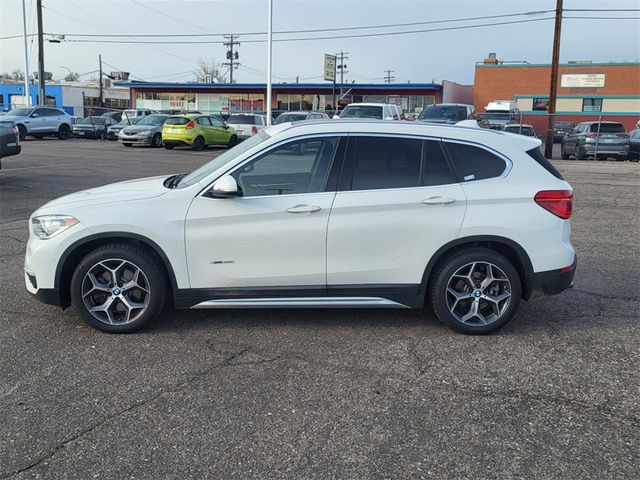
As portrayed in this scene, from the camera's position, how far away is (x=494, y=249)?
4.93 metres

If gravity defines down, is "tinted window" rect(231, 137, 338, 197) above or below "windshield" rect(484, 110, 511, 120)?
below

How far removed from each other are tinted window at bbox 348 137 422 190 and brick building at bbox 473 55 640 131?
4693 cm

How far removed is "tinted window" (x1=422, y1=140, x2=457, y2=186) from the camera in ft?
15.9

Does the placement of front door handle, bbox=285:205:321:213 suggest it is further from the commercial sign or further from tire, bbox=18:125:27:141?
the commercial sign

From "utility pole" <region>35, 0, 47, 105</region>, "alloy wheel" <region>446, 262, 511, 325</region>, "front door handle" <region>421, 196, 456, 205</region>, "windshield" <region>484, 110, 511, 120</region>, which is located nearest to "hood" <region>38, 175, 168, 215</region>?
"front door handle" <region>421, 196, 456, 205</region>

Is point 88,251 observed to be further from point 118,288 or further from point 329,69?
point 329,69

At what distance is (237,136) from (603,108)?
1352 inches

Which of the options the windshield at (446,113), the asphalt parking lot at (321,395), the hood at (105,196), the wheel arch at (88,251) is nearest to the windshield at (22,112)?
the windshield at (446,113)

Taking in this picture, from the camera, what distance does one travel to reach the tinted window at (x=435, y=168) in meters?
4.83

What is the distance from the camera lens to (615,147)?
2436cm

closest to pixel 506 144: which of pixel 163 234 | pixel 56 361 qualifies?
pixel 163 234

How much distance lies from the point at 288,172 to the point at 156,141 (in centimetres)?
2399

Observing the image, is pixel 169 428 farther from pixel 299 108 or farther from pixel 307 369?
pixel 299 108

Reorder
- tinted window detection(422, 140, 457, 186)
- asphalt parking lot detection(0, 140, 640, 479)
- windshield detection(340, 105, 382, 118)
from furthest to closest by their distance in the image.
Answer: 1. windshield detection(340, 105, 382, 118)
2. tinted window detection(422, 140, 457, 186)
3. asphalt parking lot detection(0, 140, 640, 479)
